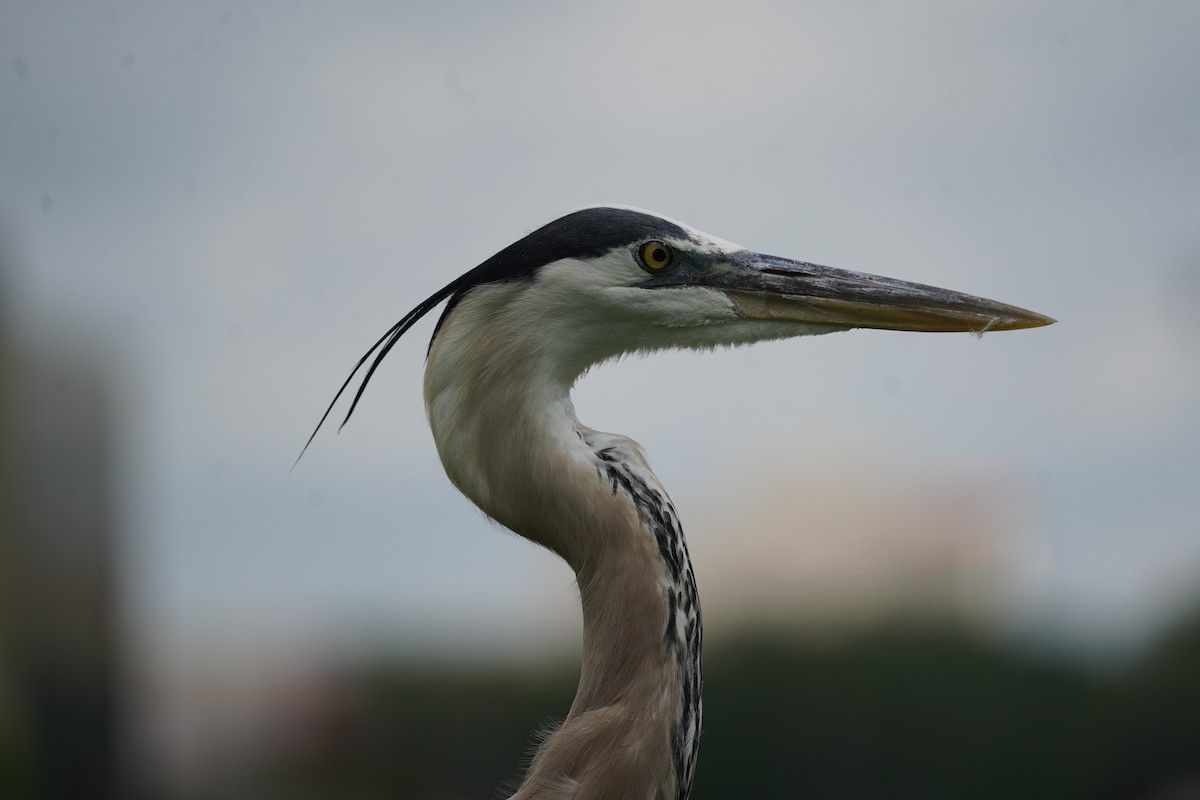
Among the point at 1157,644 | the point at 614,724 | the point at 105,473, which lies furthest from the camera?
the point at 105,473

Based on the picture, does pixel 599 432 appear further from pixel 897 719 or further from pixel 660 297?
pixel 897 719

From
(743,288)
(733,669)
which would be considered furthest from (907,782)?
(743,288)

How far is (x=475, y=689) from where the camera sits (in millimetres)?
11672

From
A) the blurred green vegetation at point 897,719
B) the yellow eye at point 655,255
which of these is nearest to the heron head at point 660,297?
the yellow eye at point 655,255

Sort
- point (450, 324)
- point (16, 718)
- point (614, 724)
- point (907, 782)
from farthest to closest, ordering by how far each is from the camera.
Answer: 1. point (907, 782)
2. point (16, 718)
3. point (450, 324)
4. point (614, 724)

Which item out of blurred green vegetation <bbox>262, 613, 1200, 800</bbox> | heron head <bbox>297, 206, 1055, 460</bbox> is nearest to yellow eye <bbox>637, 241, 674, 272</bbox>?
heron head <bbox>297, 206, 1055, 460</bbox>

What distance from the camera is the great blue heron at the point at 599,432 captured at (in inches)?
76.7

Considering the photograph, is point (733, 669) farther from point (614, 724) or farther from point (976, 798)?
point (614, 724)

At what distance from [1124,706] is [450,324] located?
1202 cm

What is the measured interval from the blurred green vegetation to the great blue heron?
8832 millimetres

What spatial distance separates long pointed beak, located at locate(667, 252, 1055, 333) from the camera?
85.7 inches

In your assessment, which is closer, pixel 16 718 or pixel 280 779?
pixel 16 718

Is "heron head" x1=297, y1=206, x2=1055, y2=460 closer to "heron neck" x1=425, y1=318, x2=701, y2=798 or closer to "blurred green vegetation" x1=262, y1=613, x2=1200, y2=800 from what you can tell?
"heron neck" x1=425, y1=318, x2=701, y2=798

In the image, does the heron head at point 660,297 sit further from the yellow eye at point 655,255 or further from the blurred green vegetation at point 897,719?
the blurred green vegetation at point 897,719
